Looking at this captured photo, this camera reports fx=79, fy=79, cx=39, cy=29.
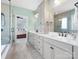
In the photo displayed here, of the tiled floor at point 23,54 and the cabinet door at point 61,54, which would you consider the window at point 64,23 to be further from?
the tiled floor at point 23,54

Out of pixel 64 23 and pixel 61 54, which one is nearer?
pixel 61 54

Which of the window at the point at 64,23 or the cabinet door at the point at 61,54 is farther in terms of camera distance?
the window at the point at 64,23

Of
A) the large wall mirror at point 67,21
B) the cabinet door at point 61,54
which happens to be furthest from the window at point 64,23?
the cabinet door at point 61,54

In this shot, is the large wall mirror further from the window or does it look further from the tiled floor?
the tiled floor

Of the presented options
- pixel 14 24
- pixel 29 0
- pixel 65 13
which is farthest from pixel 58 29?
pixel 14 24

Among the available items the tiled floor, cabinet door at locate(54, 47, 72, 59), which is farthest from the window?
the tiled floor

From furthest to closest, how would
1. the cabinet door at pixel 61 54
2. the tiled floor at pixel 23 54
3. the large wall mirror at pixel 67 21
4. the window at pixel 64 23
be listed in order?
the tiled floor at pixel 23 54 → the window at pixel 64 23 → the large wall mirror at pixel 67 21 → the cabinet door at pixel 61 54

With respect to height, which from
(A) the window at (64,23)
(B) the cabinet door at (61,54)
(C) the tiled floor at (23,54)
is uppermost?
(A) the window at (64,23)

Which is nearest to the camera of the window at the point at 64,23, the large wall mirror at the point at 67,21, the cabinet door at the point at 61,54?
the cabinet door at the point at 61,54

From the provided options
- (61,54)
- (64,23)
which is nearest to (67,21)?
(64,23)

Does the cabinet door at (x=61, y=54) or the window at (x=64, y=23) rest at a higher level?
the window at (x=64, y=23)

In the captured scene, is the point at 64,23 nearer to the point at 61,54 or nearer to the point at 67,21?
the point at 67,21

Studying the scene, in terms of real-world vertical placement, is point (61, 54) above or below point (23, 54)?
above

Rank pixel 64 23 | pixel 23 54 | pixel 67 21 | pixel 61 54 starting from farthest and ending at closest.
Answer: pixel 23 54, pixel 64 23, pixel 67 21, pixel 61 54
